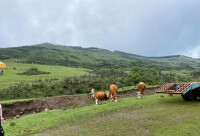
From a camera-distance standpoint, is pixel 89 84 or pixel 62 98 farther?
pixel 89 84

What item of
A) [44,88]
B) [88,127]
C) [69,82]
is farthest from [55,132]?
[69,82]

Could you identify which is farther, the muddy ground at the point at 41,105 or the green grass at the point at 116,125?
the muddy ground at the point at 41,105

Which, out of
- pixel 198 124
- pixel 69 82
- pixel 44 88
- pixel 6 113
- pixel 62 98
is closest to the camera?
pixel 198 124

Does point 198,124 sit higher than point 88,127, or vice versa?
point 198,124

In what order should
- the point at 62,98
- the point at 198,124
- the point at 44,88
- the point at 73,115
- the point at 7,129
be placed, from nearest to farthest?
the point at 198,124
the point at 7,129
the point at 73,115
the point at 62,98
the point at 44,88

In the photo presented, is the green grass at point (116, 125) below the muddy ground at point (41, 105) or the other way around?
the other way around

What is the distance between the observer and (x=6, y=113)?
52.1 feet

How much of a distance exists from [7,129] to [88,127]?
5072 millimetres

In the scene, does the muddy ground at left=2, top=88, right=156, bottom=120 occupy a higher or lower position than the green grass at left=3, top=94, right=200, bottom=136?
lower

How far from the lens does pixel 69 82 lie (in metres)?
25.5

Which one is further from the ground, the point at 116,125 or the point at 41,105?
the point at 116,125

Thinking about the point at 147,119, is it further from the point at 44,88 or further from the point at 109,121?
the point at 44,88

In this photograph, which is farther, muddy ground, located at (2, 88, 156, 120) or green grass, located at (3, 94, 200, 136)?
muddy ground, located at (2, 88, 156, 120)

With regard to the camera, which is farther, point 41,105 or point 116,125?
point 41,105
